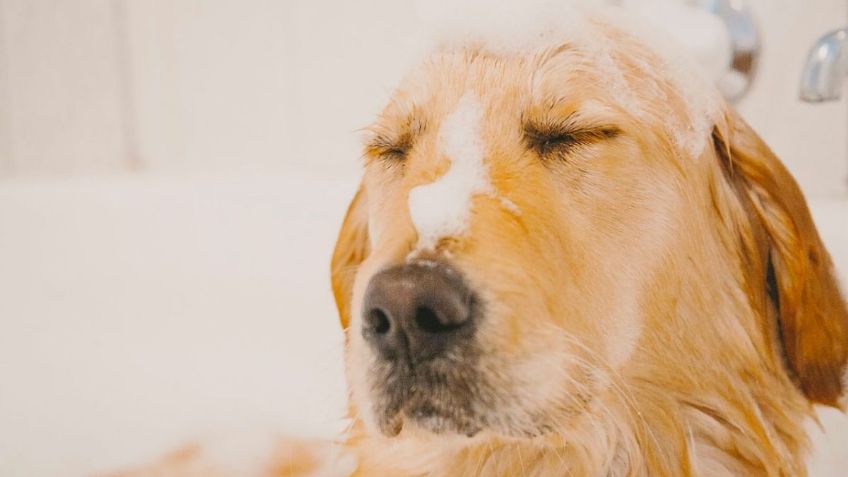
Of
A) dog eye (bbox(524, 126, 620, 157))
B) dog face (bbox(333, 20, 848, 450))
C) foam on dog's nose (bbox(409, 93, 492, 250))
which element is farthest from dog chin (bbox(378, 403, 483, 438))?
dog eye (bbox(524, 126, 620, 157))

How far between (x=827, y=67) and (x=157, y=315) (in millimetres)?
2083

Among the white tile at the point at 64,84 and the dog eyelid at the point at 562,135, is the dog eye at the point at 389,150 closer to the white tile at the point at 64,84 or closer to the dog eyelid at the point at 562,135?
the dog eyelid at the point at 562,135

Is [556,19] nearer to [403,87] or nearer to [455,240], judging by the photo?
[403,87]

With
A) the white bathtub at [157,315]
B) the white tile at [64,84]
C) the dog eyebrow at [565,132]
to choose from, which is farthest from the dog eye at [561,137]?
the white tile at [64,84]

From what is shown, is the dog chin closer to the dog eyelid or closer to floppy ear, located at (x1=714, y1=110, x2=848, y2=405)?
the dog eyelid

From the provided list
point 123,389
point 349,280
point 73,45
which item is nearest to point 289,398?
point 123,389

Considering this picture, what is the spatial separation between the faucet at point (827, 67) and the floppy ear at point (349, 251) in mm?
861

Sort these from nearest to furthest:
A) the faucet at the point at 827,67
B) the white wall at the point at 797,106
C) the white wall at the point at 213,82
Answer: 1. the faucet at the point at 827,67
2. the white wall at the point at 797,106
3. the white wall at the point at 213,82

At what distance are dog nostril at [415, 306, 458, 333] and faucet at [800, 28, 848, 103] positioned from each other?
966mm

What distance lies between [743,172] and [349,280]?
0.72 meters

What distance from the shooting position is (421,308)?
2.46 feet

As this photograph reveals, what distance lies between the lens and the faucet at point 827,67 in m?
1.31

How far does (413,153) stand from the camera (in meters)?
1.05

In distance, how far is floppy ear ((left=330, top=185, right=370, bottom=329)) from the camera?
1.35 m
